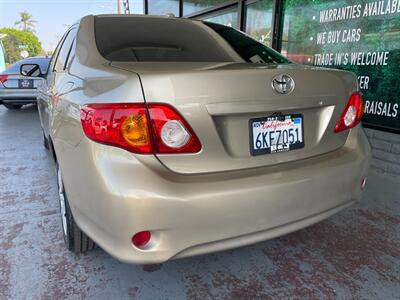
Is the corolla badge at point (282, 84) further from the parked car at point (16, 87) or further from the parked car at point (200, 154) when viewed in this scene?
the parked car at point (16, 87)

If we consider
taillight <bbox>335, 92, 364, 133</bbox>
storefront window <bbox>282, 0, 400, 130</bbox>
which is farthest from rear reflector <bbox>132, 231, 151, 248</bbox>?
storefront window <bbox>282, 0, 400, 130</bbox>

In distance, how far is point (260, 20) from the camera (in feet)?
18.1

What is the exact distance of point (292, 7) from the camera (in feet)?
15.7

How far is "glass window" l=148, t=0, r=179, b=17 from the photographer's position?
862 centimetres

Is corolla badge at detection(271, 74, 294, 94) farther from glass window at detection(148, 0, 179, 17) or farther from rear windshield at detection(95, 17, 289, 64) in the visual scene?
glass window at detection(148, 0, 179, 17)

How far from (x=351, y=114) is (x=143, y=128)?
3.82ft

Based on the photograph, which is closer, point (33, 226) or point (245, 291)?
point (245, 291)

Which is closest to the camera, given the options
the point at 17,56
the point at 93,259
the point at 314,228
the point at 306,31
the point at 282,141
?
the point at 282,141

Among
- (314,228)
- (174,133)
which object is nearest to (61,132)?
(174,133)

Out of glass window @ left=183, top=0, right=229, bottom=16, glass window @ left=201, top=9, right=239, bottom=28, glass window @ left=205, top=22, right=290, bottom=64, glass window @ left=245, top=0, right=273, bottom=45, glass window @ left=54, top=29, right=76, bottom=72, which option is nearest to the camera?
glass window @ left=205, top=22, right=290, bottom=64

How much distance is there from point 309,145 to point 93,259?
1.42 metres

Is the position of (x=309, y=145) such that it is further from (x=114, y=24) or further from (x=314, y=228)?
(x=114, y=24)

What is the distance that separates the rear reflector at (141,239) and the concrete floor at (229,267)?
0.53 metres

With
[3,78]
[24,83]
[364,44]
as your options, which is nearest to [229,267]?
[364,44]
